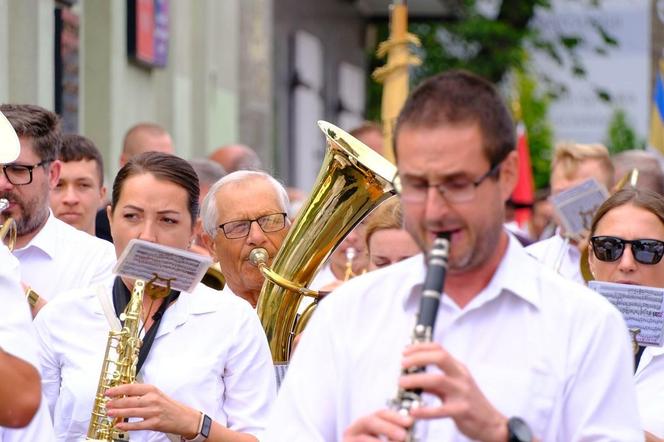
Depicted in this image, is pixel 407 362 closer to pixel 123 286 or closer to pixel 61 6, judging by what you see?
pixel 123 286

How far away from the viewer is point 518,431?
327cm

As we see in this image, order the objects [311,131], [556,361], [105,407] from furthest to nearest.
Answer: [311,131] < [105,407] < [556,361]

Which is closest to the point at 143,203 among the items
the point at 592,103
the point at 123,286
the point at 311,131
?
the point at 123,286

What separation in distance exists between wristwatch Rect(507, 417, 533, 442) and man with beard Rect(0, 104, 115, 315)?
2.89 meters

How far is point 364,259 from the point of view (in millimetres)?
7691

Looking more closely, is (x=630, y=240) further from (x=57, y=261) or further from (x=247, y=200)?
(x=57, y=261)

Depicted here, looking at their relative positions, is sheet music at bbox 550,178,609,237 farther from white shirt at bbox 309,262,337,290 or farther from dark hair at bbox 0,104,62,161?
dark hair at bbox 0,104,62,161

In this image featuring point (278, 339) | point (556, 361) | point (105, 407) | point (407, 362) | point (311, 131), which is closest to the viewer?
point (407, 362)

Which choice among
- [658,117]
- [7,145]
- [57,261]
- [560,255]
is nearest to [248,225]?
[57,261]

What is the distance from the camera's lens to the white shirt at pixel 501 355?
3.37 m

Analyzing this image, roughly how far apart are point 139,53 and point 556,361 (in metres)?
9.97

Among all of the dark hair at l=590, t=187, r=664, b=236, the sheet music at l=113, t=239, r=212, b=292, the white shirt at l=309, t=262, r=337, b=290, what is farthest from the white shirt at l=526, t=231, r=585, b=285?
the sheet music at l=113, t=239, r=212, b=292

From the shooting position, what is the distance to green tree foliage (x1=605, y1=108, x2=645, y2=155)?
119 ft

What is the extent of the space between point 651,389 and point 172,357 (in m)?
1.52
